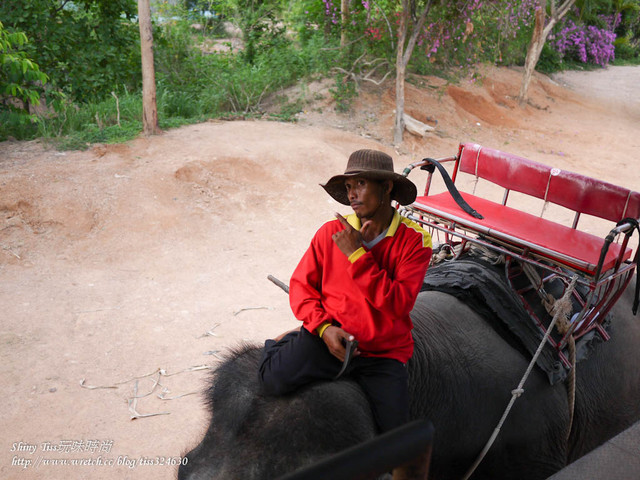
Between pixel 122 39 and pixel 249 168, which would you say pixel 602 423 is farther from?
pixel 122 39

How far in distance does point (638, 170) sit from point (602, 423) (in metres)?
8.73

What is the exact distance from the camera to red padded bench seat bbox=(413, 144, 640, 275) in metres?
2.55

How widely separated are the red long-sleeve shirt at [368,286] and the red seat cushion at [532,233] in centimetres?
85

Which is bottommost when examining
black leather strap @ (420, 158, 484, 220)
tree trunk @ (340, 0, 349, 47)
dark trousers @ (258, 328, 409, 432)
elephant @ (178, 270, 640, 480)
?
elephant @ (178, 270, 640, 480)

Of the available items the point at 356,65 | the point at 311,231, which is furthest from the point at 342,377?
the point at 356,65

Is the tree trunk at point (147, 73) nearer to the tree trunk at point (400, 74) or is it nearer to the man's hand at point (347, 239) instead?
the tree trunk at point (400, 74)

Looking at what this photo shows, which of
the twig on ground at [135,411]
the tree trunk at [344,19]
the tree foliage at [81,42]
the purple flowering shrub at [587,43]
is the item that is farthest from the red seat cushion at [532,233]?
the purple flowering shrub at [587,43]

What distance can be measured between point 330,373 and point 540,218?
206cm

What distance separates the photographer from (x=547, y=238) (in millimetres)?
2703

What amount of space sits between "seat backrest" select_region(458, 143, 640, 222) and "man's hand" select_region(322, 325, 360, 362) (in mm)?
2090

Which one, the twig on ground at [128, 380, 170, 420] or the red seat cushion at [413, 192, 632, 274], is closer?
the red seat cushion at [413, 192, 632, 274]

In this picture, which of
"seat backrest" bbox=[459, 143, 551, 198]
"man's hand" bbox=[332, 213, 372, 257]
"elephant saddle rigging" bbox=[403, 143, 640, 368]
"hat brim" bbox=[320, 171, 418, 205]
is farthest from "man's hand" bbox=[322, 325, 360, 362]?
"seat backrest" bbox=[459, 143, 551, 198]

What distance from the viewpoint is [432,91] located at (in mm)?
11688

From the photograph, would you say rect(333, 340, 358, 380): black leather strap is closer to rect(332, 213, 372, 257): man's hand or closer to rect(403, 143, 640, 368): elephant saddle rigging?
rect(332, 213, 372, 257): man's hand
